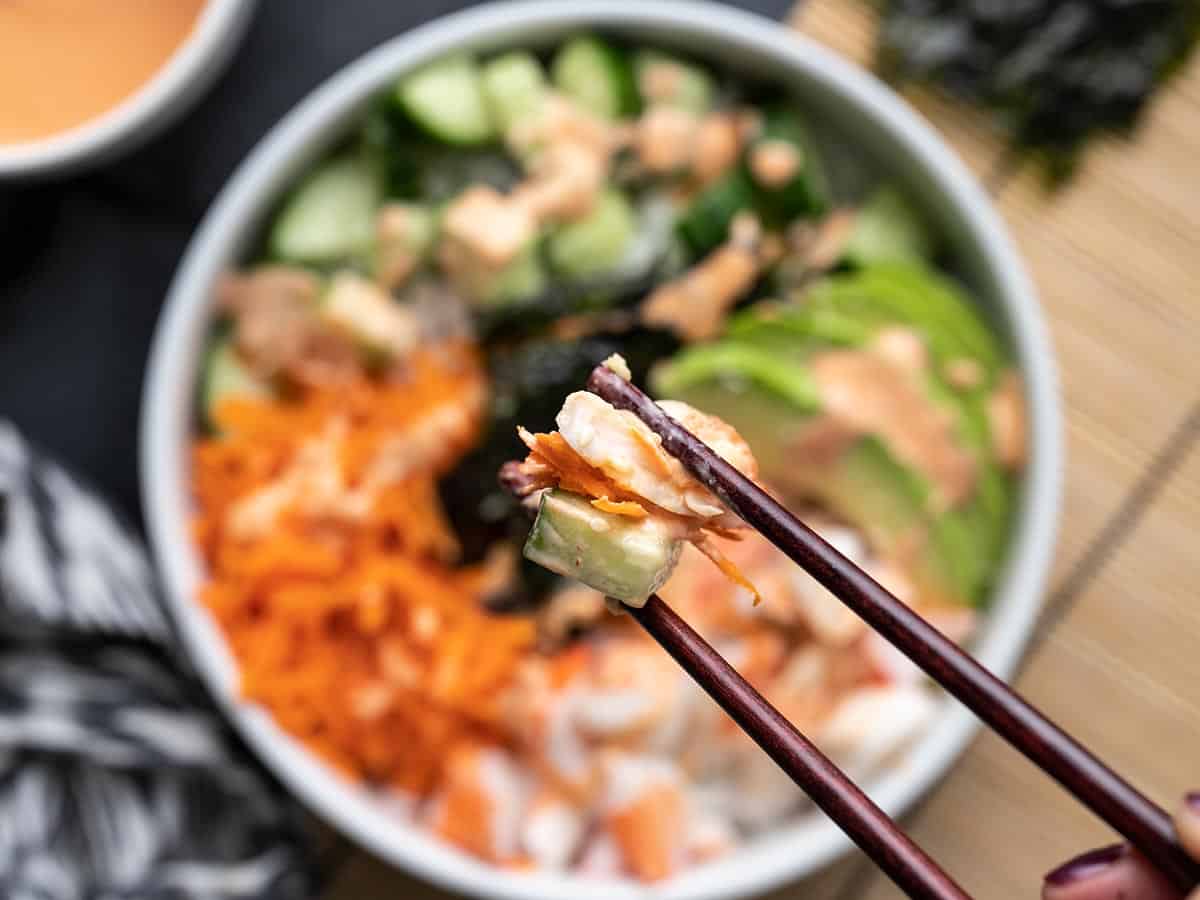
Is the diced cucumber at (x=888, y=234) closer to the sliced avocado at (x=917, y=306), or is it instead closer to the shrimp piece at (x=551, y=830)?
the sliced avocado at (x=917, y=306)

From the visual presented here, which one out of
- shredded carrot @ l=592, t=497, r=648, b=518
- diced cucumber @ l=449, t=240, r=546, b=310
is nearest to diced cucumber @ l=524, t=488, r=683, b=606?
shredded carrot @ l=592, t=497, r=648, b=518

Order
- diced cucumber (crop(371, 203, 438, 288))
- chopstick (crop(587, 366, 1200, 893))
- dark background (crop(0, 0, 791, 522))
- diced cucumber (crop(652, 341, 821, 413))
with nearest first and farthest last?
chopstick (crop(587, 366, 1200, 893))
diced cucumber (crop(652, 341, 821, 413))
diced cucumber (crop(371, 203, 438, 288))
dark background (crop(0, 0, 791, 522))

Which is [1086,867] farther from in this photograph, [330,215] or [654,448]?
[330,215]

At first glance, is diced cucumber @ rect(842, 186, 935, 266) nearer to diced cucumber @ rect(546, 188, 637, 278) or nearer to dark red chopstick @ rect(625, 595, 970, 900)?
diced cucumber @ rect(546, 188, 637, 278)

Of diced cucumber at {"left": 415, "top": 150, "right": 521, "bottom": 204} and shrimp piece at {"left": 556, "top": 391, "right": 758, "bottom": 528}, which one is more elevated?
shrimp piece at {"left": 556, "top": 391, "right": 758, "bottom": 528}

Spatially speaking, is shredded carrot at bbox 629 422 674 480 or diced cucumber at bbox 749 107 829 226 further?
diced cucumber at bbox 749 107 829 226

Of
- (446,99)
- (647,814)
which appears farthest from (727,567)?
(446,99)

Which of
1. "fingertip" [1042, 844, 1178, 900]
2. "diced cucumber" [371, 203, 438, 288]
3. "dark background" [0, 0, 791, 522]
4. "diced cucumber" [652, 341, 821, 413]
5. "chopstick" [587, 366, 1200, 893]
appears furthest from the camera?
"dark background" [0, 0, 791, 522]

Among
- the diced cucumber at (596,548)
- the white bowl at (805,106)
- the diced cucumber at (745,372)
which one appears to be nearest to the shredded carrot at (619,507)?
the diced cucumber at (596,548)
